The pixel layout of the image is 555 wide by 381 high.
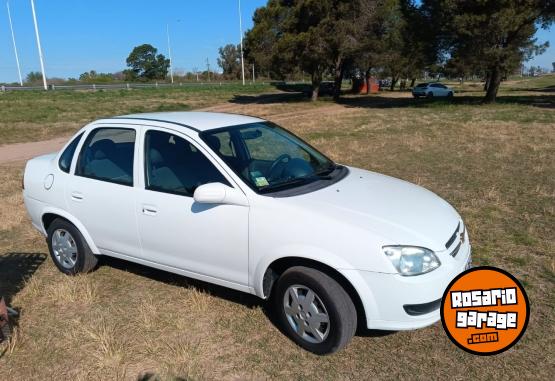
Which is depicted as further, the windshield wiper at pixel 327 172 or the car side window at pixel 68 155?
the car side window at pixel 68 155

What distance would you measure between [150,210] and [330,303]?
1673mm

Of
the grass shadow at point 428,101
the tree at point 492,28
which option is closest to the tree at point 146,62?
the grass shadow at point 428,101

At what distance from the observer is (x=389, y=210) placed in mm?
3225

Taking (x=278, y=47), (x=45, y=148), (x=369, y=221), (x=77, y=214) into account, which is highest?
(x=278, y=47)

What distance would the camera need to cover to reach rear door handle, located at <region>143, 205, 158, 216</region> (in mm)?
3711

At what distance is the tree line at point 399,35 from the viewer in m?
22.0

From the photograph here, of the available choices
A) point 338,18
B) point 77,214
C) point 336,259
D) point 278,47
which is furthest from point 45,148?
point 338,18

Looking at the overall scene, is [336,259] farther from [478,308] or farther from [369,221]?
[478,308]

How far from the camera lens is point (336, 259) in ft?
9.61

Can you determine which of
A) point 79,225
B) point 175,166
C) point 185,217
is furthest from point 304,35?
point 185,217

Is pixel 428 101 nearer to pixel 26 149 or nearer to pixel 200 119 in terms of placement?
pixel 26 149

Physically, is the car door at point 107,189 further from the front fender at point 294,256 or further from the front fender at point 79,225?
the front fender at point 294,256

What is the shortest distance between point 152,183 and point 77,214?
103 cm

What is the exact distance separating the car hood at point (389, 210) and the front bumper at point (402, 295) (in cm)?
19
